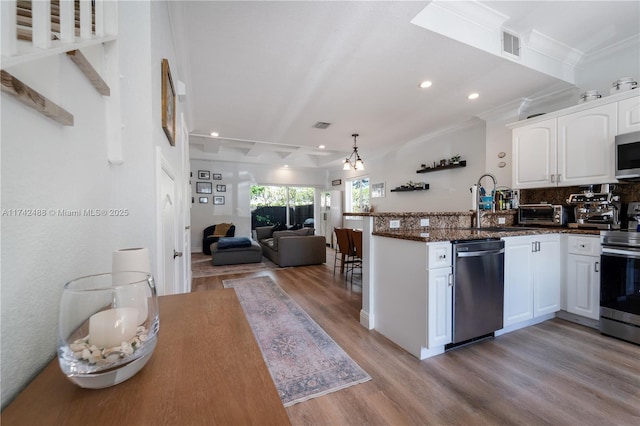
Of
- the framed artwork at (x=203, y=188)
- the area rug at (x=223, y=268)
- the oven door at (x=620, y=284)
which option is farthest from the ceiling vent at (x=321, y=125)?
the framed artwork at (x=203, y=188)

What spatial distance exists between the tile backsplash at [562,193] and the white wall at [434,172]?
0.38 meters

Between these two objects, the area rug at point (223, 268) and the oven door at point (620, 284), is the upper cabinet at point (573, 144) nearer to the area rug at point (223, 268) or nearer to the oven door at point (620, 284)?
the oven door at point (620, 284)

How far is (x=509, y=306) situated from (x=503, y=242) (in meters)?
0.64

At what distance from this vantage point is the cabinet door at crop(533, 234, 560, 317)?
261 cm

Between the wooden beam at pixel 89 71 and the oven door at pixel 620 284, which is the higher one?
the wooden beam at pixel 89 71

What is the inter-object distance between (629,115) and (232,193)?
795 cm

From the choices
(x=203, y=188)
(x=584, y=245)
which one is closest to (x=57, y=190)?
(x=584, y=245)

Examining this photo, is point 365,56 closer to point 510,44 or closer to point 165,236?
point 510,44

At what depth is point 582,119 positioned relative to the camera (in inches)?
108

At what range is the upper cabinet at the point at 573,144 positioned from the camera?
99.4 inches

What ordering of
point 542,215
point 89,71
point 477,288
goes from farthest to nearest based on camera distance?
point 542,215 → point 477,288 → point 89,71

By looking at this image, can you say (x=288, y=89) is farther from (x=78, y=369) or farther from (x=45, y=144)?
(x=78, y=369)

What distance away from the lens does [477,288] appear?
7.22 ft

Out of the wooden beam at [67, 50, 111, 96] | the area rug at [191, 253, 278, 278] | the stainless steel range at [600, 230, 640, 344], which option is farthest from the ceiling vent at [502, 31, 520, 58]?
the area rug at [191, 253, 278, 278]
